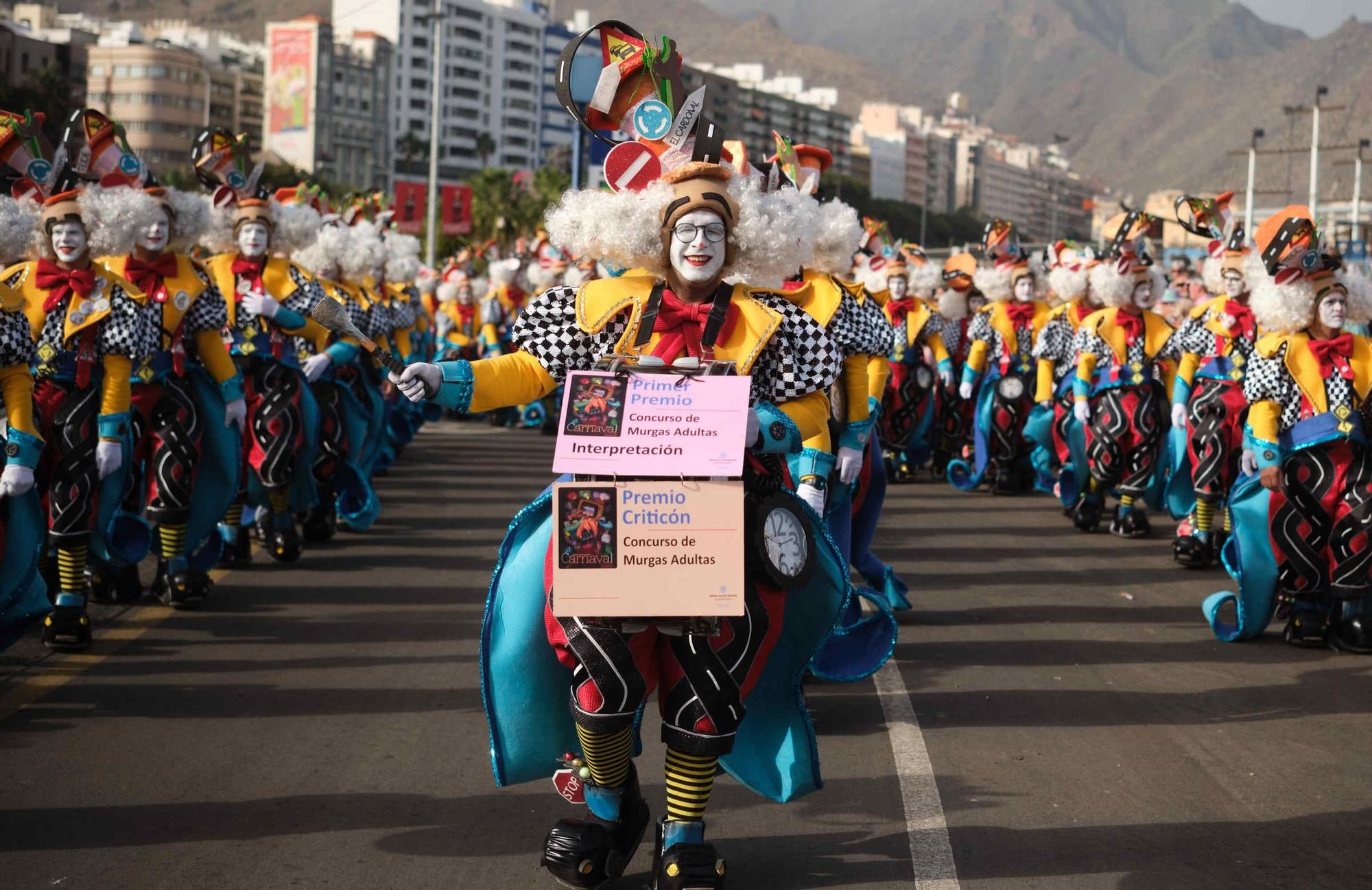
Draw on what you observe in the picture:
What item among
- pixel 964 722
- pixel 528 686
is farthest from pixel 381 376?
pixel 528 686

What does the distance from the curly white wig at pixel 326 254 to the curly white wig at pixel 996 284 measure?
244 inches

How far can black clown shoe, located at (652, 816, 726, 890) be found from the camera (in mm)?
4504

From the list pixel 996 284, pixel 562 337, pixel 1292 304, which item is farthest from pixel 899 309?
pixel 562 337

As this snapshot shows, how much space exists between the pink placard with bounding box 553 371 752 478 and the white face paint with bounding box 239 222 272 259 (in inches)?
250

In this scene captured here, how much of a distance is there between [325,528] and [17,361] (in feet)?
16.7

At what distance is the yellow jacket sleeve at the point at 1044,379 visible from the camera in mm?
13906

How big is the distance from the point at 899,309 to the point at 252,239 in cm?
724

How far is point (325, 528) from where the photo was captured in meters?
11.7

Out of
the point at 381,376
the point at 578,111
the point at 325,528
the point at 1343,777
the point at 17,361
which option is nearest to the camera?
the point at 578,111

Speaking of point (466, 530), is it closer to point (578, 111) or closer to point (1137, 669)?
point (1137, 669)

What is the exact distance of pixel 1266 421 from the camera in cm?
817

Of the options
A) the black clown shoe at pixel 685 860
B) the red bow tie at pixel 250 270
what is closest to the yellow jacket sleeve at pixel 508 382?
the black clown shoe at pixel 685 860

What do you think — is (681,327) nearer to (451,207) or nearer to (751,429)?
(751,429)

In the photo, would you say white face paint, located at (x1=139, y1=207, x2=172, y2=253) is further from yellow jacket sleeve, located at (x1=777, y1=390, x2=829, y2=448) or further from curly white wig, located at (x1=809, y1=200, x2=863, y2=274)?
yellow jacket sleeve, located at (x1=777, y1=390, x2=829, y2=448)
